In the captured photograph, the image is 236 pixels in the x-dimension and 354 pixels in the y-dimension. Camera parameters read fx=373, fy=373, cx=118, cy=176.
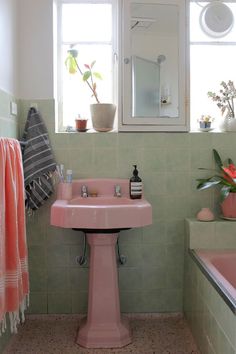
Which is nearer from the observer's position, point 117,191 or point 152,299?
point 117,191

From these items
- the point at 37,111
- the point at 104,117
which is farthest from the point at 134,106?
the point at 37,111

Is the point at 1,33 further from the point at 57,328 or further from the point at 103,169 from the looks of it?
the point at 57,328

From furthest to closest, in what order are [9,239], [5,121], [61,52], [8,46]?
[61,52] → [8,46] → [5,121] → [9,239]

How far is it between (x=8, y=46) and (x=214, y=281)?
5.68 feet

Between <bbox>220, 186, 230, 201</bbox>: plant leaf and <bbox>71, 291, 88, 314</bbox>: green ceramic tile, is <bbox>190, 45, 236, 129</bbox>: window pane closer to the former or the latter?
<bbox>220, 186, 230, 201</bbox>: plant leaf

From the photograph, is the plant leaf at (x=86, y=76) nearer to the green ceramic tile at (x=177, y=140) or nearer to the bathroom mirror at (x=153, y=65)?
the bathroom mirror at (x=153, y=65)

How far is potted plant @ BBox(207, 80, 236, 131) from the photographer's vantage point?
2551 mm

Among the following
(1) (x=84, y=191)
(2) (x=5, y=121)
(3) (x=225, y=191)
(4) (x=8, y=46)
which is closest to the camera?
(2) (x=5, y=121)

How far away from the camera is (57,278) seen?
8.25ft

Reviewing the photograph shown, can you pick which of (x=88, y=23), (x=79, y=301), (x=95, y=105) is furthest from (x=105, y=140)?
(x=79, y=301)

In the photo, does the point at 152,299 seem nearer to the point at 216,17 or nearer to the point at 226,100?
the point at 226,100

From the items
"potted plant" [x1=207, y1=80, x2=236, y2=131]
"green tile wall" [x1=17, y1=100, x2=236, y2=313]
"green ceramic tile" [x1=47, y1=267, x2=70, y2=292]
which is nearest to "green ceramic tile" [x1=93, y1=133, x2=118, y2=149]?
"green tile wall" [x1=17, y1=100, x2=236, y2=313]

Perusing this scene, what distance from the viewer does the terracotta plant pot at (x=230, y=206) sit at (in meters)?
2.37

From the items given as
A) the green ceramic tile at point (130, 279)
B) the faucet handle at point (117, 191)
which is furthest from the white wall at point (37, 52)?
the green ceramic tile at point (130, 279)
